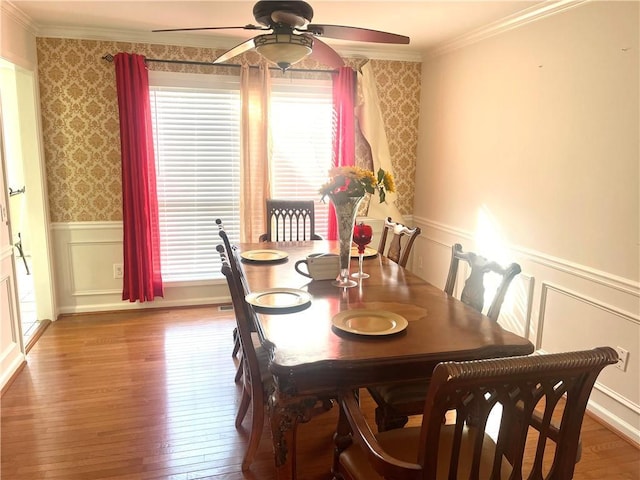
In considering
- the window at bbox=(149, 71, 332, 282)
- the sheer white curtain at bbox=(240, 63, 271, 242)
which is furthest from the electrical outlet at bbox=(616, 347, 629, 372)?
the sheer white curtain at bbox=(240, 63, 271, 242)

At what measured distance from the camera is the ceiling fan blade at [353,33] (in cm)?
230

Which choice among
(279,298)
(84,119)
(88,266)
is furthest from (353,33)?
(88,266)

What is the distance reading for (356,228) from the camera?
2680 mm

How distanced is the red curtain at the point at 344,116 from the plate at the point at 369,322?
2637 mm

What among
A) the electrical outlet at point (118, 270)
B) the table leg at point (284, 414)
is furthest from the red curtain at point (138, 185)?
the table leg at point (284, 414)

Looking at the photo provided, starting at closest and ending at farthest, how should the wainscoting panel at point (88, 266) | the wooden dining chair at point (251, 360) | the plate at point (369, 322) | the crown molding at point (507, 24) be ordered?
the plate at point (369, 322) < the wooden dining chair at point (251, 360) < the crown molding at point (507, 24) < the wainscoting panel at point (88, 266)

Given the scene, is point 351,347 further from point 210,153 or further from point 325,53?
point 210,153

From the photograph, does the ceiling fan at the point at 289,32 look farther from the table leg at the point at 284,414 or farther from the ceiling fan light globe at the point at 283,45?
the table leg at the point at 284,414

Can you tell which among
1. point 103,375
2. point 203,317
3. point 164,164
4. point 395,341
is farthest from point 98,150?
point 395,341

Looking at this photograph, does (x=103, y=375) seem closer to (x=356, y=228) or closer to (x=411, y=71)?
(x=356, y=228)

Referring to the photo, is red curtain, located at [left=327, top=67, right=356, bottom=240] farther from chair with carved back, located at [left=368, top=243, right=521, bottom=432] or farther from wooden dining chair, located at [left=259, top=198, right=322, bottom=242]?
chair with carved back, located at [left=368, top=243, right=521, bottom=432]

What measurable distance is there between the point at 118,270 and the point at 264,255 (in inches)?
76.1

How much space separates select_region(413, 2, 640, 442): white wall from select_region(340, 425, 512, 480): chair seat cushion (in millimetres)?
1436

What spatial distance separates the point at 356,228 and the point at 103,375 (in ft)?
6.61
